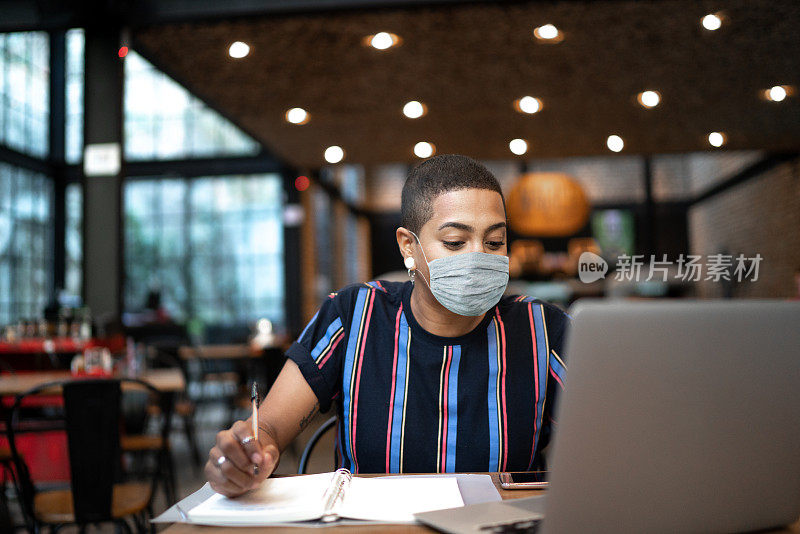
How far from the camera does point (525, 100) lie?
588 cm

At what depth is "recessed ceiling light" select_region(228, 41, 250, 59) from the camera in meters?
4.74

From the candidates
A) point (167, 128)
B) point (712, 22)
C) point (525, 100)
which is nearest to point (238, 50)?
point (525, 100)

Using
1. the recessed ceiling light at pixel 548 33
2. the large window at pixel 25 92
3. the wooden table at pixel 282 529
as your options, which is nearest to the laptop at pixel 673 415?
the wooden table at pixel 282 529

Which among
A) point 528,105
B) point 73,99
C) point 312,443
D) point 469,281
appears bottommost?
point 312,443

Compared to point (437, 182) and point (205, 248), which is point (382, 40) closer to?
point (437, 182)

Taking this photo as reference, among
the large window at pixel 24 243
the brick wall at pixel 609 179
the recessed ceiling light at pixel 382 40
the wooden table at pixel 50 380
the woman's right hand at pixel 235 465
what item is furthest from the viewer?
the brick wall at pixel 609 179

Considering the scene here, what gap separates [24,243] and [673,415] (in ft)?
34.0

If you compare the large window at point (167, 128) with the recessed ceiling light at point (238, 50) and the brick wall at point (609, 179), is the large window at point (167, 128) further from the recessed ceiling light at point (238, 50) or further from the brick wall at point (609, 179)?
the recessed ceiling light at point (238, 50)

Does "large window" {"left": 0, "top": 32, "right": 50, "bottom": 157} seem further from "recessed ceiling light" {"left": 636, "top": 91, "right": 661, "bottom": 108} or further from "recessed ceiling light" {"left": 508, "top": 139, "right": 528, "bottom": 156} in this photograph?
"recessed ceiling light" {"left": 636, "top": 91, "right": 661, "bottom": 108}

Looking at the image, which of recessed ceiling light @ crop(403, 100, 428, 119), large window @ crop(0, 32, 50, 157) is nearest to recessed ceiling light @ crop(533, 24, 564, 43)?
recessed ceiling light @ crop(403, 100, 428, 119)

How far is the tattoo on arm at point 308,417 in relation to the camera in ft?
4.34

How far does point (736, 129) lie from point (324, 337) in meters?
5.58

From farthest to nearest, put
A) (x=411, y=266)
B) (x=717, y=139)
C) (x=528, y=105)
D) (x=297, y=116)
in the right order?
(x=297, y=116) < (x=528, y=105) < (x=717, y=139) < (x=411, y=266)

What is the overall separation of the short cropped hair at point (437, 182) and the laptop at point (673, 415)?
72 cm
